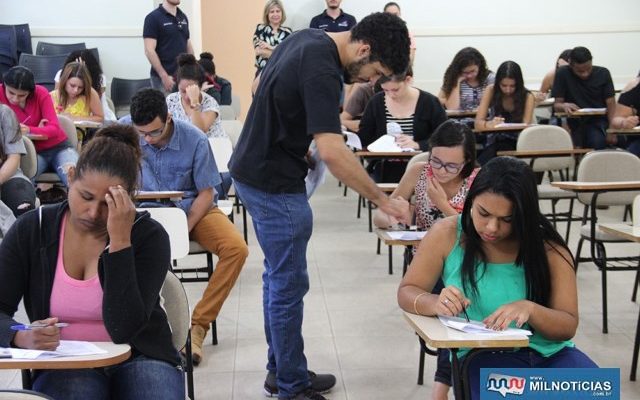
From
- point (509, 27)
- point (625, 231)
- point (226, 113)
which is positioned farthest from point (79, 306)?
point (509, 27)

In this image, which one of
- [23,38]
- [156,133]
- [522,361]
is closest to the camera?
[522,361]

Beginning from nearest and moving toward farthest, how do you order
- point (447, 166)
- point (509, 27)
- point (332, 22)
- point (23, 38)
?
point (447, 166), point (23, 38), point (332, 22), point (509, 27)

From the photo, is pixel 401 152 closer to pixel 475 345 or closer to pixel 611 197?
pixel 611 197

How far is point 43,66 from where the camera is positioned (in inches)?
358

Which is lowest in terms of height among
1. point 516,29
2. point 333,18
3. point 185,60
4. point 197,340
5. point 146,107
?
point 197,340

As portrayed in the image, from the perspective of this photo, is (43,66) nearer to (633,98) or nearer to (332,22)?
(332,22)

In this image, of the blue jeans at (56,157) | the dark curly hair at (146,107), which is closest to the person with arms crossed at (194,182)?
the dark curly hair at (146,107)

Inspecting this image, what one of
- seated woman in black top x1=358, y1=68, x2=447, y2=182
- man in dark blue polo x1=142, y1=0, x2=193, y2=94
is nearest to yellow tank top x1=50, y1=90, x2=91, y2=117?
man in dark blue polo x1=142, y1=0, x2=193, y2=94

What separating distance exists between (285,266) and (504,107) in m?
4.39

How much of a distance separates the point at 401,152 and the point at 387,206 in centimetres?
244

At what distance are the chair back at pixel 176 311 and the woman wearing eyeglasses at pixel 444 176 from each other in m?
1.18

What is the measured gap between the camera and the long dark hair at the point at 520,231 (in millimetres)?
2346

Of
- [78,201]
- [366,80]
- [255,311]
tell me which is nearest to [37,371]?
[78,201]

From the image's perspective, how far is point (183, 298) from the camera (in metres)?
2.49
